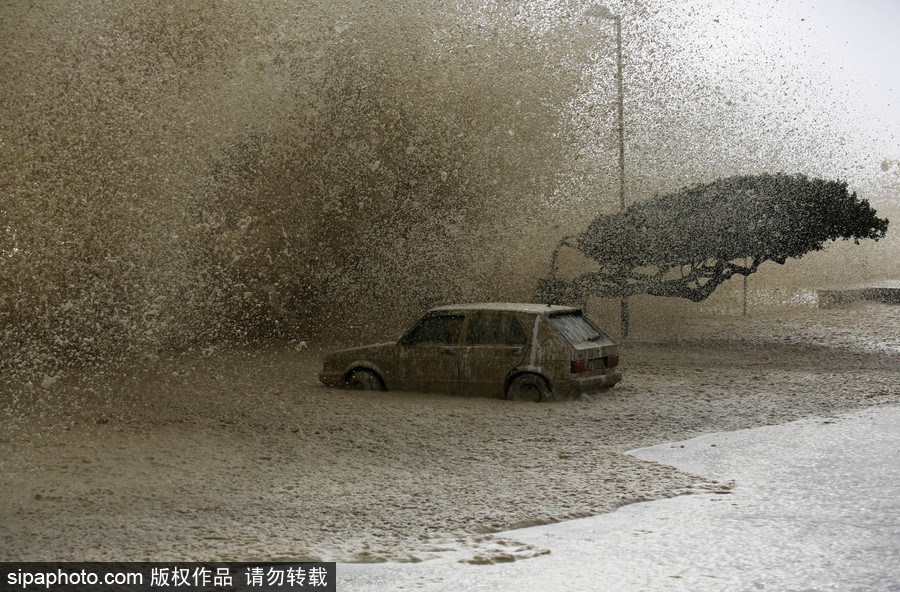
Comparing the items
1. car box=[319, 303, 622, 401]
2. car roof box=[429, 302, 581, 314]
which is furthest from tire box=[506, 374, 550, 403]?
car roof box=[429, 302, 581, 314]

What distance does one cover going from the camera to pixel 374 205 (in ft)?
60.8

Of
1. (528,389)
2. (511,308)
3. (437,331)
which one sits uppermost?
(511,308)

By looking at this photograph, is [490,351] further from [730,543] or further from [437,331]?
[730,543]

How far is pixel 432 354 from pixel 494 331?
30.8 inches

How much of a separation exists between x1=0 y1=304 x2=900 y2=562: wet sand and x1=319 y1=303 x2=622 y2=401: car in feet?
0.79

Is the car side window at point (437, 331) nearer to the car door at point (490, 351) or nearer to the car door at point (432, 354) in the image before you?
the car door at point (432, 354)

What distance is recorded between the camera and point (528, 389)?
9.44m

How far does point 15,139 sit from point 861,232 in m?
15.5

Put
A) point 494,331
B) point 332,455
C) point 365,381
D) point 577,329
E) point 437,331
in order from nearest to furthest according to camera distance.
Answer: point 332,455 < point 494,331 < point 577,329 < point 437,331 < point 365,381

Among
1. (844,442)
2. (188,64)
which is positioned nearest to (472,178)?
(188,64)

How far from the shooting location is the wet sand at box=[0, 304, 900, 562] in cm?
469

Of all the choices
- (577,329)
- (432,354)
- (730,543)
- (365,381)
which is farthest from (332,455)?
(577,329)

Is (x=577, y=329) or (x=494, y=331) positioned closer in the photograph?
(x=494, y=331)

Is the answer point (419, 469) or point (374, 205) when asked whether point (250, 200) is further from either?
point (419, 469)
